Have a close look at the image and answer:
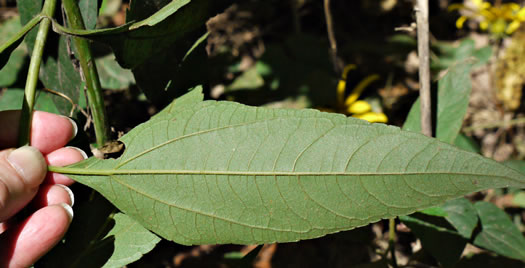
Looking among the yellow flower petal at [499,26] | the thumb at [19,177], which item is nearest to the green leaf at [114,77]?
the thumb at [19,177]

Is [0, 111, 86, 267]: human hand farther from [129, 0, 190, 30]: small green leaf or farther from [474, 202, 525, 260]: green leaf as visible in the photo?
[474, 202, 525, 260]: green leaf

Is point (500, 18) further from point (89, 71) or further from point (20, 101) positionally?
point (20, 101)

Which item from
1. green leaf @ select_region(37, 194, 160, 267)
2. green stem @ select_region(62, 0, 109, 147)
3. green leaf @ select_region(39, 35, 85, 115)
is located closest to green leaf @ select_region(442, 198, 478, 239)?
green leaf @ select_region(37, 194, 160, 267)

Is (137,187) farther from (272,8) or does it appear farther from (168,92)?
(272,8)

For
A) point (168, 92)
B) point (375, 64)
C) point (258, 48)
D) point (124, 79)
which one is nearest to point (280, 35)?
point (258, 48)

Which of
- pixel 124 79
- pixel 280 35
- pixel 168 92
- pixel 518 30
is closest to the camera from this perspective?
pixel 168 92

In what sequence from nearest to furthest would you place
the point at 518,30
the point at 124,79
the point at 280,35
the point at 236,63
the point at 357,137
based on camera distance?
the point at 357,137
the point at 124,79
the point at 236,63
the point at 518,30
the point at 280,35

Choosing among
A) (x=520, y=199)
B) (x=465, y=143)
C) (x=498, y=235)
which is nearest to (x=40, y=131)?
(x=498, y=235)
